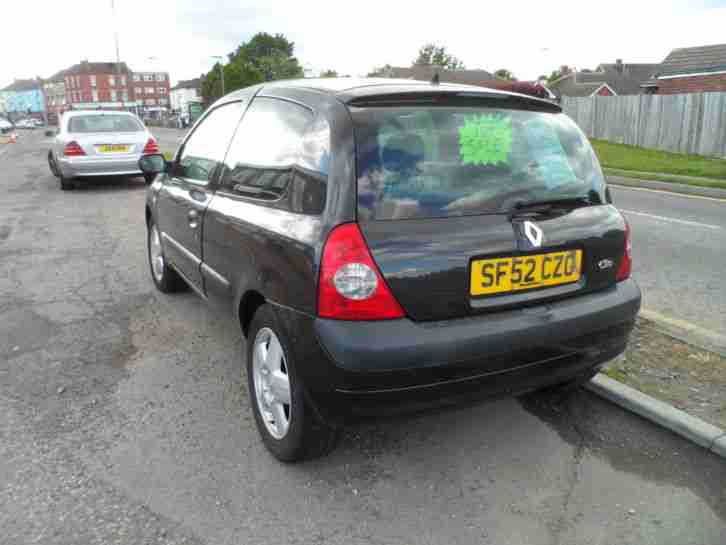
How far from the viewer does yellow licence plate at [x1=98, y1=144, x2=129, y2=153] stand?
12344mm

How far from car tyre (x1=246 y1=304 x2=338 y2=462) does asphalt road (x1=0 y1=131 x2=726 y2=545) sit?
4.5 inches

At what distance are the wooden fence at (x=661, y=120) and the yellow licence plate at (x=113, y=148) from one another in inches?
650

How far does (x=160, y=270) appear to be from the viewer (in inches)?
217

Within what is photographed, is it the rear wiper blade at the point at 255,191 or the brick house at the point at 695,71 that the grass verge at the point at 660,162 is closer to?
the brick house at the point at 695,71

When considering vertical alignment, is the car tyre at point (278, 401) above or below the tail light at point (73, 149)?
below

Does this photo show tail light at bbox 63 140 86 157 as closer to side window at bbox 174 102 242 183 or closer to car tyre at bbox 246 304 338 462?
side window at bbox 174 102 242 183

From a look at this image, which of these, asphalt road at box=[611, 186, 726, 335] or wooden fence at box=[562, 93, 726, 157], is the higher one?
wooden fence at box=[562, 93, 726, 157]

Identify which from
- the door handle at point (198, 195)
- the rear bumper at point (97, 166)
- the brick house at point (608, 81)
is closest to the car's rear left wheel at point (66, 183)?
the rear bumper at point (97, 166)

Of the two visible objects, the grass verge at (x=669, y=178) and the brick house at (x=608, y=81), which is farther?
the brick house at (x=608, y=81)

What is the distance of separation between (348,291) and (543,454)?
4.48ft

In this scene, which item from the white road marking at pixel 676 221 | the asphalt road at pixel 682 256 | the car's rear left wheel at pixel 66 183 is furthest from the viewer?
the car's rear left wheel at pixel 66 183

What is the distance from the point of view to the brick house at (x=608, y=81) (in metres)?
62.7

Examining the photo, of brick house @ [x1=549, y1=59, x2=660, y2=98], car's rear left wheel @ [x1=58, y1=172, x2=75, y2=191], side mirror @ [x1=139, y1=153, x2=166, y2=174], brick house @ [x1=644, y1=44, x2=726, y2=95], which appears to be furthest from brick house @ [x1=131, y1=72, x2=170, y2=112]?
side mirror @ [x1=139, y1=153, x2=166, y2=174]

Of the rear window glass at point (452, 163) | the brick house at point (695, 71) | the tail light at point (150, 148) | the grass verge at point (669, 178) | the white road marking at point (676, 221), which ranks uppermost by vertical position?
the brick house at point (695, 71)
